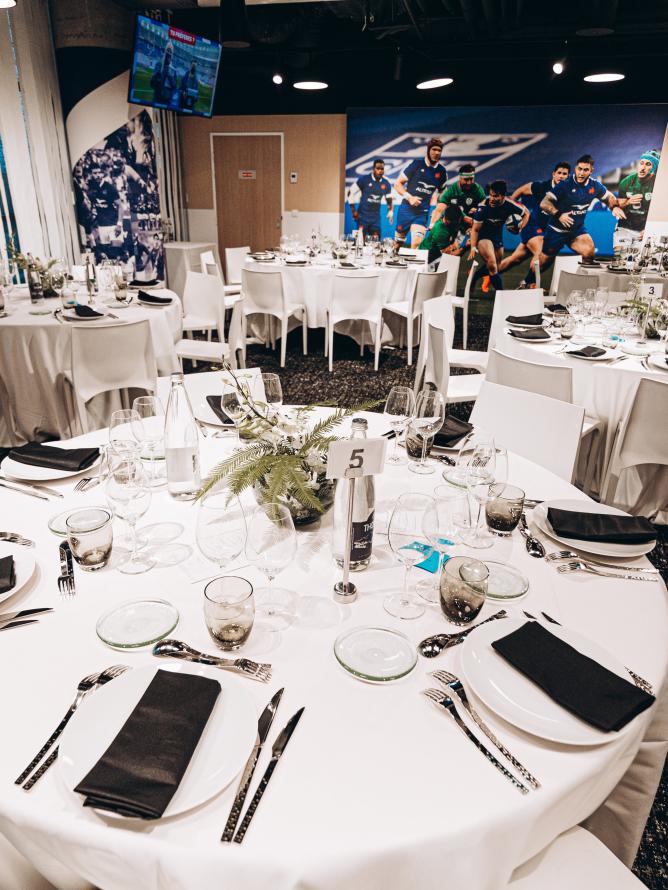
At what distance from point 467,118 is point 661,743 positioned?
9.26 meters

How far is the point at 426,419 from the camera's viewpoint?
1825 mm

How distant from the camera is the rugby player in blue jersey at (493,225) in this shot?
8.84 m

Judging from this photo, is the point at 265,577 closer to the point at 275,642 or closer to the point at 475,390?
the point at 275,642

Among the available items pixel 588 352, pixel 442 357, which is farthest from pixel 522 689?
pixel 442 357

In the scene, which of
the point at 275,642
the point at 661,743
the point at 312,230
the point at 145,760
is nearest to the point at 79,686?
the point at 145,760

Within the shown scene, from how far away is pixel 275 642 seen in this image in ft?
3.61

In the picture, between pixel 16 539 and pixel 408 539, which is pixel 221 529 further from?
pixel 16 539

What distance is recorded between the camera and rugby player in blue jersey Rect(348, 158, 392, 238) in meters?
9.16

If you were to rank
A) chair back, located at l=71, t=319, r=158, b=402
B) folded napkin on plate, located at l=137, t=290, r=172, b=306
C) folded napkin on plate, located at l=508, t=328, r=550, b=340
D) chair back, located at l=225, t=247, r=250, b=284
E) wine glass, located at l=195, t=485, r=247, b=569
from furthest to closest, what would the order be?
chair back, located at l=225, t=247, r=250, b=284
folded napkin on plate, located at l=137, t=290, r=172, b=306
folded napkin on plate, located at l=508, t=328, r=550, b=340
chair back, located at l=71, t=319, r=158, b=402
wine glass, located at l=195, t=485, r=247, b=569

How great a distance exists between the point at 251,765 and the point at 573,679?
56cm

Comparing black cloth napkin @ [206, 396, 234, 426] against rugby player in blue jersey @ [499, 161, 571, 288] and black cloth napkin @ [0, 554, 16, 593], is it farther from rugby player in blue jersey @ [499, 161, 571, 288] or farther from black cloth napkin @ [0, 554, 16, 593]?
rugby player in blue jersey @ [499, 161, 571, 288]

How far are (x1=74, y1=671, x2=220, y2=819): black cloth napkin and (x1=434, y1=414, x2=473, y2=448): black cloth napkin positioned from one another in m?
1.24

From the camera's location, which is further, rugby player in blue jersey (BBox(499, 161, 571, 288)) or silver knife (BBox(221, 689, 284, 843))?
rugby player in blue jersey (BBox(499, 161, 571, 288))

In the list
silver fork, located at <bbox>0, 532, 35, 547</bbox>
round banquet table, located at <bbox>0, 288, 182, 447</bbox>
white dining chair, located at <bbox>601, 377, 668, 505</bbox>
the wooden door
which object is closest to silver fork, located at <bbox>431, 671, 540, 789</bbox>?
silver fork, located at <bbox>0, 532, 35, 547</bbox>
